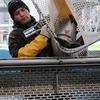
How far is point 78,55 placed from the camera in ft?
7.38

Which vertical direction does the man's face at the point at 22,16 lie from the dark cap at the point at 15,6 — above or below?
below

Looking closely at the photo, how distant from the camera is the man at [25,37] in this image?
242 cm

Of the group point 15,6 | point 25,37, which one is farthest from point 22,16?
point 25,37

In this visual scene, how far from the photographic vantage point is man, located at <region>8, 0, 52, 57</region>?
2.42m

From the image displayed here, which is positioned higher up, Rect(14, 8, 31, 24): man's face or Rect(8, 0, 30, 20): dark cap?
Rect(8, 0, 30, 20): dark cap

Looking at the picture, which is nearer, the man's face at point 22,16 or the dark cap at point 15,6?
the dark cap at point 15,6

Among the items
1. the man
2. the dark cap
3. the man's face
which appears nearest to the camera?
the man

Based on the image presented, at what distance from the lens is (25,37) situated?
2.65 m

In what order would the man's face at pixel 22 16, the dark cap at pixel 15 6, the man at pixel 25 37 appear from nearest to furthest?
the man at pixel 25 37 < the dark cap at pixel 15 6 < the man's face at pixel 22 16

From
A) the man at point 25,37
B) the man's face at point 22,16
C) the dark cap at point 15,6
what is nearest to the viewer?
the man at point 25,37

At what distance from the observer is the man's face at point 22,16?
2.94m

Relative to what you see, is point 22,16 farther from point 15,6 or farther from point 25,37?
point 25,37

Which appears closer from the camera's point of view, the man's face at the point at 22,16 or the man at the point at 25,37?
the man at the point at 25,37

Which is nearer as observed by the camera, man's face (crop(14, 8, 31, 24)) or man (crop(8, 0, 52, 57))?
man (crop(8, 0, 52, 57))
